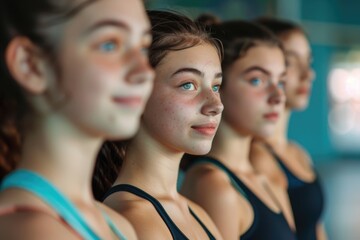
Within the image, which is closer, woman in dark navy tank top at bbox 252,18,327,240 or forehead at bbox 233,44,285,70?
forehead at bbox 233,44,285,70

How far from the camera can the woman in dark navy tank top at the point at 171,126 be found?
1.39 metres

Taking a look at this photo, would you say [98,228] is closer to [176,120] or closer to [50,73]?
[50,73]

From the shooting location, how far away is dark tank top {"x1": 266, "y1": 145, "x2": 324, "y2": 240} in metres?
2.49

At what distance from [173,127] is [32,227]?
51 cm

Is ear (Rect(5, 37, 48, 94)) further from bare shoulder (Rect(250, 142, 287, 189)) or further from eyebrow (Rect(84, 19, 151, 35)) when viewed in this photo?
bare shoulder (Rect(250, 142, 287, 189))

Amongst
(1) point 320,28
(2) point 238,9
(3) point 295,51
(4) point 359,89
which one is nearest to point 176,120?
(3) point 295,51

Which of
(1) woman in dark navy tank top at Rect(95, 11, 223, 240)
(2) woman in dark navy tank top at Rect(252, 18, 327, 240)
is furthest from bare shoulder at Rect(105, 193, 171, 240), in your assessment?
(2) woman in dark navy tank top at Rect(252, 18, 327, 240)

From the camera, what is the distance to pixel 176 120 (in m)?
1.39

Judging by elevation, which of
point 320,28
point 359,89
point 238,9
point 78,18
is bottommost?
point 359,89

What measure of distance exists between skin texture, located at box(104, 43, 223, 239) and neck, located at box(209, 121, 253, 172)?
0.46m

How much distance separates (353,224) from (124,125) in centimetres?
468

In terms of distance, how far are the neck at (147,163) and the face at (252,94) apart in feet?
1.58

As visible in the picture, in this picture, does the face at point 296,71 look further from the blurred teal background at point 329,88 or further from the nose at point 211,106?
the blurred teal background at point 329,88

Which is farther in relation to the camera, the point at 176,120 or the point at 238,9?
the point at 238,9
